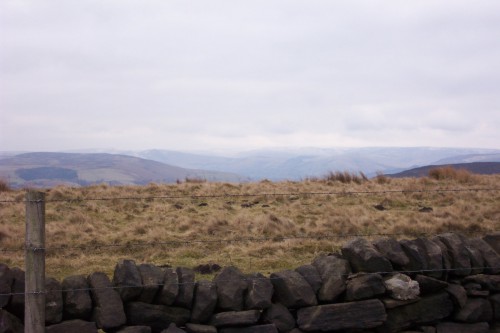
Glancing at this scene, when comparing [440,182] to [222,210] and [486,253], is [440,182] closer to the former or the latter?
[222,210]

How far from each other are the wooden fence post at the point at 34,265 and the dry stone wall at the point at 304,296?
42 centimetres

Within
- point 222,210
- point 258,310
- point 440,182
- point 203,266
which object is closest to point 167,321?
point 258,310

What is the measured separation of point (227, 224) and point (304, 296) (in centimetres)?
766

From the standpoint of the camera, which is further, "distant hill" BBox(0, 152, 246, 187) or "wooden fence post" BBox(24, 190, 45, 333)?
"distant hill" BBox(0, 152, 246, 187)

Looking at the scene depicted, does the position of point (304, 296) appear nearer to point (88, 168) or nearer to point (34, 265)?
point (34, 265)

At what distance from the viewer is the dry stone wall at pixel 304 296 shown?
18.0ft

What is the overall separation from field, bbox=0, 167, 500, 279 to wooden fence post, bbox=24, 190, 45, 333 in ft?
11.6

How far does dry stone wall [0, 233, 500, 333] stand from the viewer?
5500 millimetres

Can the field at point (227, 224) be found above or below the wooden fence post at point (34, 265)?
below

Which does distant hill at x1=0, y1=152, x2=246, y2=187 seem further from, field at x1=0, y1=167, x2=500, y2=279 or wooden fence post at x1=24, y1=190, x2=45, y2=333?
wooden fence post at x1=24, y1=190, x2=45, y2=333

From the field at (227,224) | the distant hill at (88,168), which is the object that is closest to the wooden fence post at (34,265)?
the field at (227,224)

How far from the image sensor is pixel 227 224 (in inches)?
534

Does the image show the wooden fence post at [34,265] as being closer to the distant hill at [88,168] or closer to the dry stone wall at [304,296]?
the dry stone wall at [304,296]

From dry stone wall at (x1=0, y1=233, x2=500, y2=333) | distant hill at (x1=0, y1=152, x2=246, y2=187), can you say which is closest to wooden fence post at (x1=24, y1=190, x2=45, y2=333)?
dry stone wall at (x1=0, y1=233, x2=500, y2=333)
